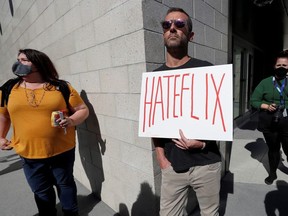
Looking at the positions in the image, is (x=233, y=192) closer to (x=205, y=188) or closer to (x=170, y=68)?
(x=205, y=188)

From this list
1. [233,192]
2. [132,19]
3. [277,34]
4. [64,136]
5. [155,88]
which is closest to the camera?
[155,88]

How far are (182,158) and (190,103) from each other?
39 cm

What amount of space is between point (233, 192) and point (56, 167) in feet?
7.22

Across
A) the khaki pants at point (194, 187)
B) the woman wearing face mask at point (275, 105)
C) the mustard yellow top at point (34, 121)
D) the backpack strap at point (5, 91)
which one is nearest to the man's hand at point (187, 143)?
the khaki pants at point (194, 187)

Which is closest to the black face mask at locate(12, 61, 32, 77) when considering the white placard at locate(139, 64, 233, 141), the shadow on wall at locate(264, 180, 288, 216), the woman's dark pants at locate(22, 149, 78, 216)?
the woman's dark pants at locate(22, 149, 78, 216)

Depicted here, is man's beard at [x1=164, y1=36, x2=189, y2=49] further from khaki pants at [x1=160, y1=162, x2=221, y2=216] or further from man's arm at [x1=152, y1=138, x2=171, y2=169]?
khaki pants at [x1=160, y1=162, x2=221, y2=216]

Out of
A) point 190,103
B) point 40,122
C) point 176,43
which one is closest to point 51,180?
point 40,122

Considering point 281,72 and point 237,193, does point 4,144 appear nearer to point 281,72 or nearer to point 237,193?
point 237,193

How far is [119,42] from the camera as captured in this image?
192 cm

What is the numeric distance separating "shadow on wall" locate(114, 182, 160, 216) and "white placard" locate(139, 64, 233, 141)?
83cm

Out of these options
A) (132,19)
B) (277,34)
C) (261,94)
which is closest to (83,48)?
(132,19)

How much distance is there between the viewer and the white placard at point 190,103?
3.88ft

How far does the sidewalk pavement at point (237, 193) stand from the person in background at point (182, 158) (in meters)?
1.13

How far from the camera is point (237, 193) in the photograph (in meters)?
2.72
